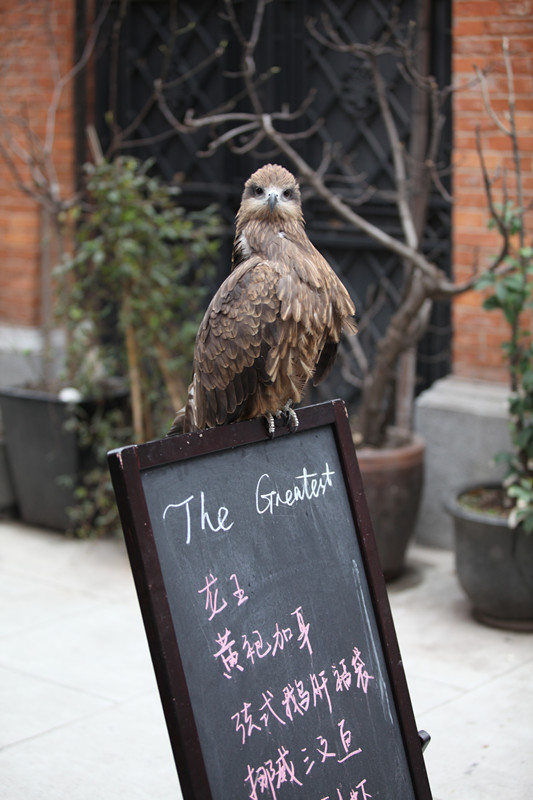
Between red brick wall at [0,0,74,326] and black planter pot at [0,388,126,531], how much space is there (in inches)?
48.9

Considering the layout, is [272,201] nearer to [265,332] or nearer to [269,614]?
[265,332]

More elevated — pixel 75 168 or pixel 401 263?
pixel 75 168

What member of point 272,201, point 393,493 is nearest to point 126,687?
point 393,493

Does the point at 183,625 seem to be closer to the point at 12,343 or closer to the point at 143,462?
the point at 143,462

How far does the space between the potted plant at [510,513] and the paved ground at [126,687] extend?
19 cm

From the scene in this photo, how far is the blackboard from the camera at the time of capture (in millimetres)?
2369

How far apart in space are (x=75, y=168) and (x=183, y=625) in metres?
5.55

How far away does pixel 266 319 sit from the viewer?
2.93m

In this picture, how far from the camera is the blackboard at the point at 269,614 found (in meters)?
2.37

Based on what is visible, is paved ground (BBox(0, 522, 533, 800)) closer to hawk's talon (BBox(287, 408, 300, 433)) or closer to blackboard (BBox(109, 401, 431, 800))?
blackboard (BBox(109, 401, 431, 800))

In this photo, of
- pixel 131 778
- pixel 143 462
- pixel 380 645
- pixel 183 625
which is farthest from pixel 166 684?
pixel 131 778

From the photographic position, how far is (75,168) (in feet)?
24.0

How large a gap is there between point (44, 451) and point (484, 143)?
3.29 meters

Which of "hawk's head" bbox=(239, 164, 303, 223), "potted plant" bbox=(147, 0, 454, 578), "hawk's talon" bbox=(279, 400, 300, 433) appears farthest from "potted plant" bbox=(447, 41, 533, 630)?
"hawk's talon" bbox=(279, 400, 300, 433)
